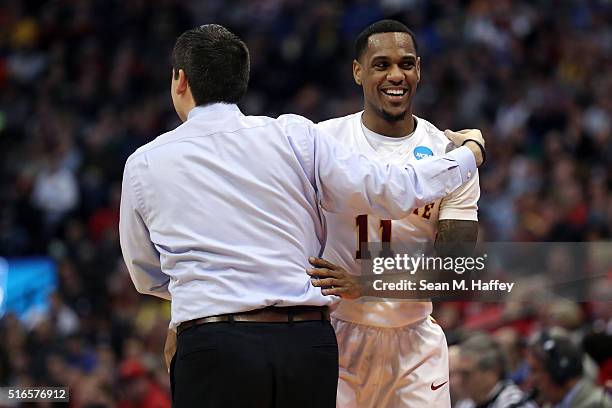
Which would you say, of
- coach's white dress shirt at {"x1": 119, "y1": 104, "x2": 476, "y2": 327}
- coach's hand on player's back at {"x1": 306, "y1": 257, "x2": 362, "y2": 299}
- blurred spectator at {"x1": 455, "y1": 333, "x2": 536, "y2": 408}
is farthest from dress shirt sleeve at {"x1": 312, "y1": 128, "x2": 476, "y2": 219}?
blurred spectator at {"x1": 455, "y1": 333, "x2": 536, "y2": 408}

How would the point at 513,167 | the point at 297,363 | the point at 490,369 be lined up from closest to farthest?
the point at 297,363 → the point at 490,369 → the point at 513,167

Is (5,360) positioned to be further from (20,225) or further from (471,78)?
(471,78)

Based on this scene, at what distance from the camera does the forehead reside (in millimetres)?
5840

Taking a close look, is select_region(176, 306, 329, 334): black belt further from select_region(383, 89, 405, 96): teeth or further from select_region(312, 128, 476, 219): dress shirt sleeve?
select_region(383, 89, 405, 96): teeth

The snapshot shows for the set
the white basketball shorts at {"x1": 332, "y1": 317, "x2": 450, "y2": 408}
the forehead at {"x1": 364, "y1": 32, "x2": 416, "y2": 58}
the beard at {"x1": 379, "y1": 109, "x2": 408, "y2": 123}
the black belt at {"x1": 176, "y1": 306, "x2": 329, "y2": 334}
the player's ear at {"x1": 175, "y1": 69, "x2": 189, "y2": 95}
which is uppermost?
the forehead at {"x1": 364, "y1": 32, "x2": 416, "y2": 58}

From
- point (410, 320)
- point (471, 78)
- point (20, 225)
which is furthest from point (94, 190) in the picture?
point (410, 320)

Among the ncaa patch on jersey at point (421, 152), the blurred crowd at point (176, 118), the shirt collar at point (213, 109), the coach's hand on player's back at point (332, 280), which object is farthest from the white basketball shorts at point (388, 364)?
the blurred crowd at point (176, 118)

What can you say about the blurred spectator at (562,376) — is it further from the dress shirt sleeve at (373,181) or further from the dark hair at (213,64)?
the dark hair at (213,64)

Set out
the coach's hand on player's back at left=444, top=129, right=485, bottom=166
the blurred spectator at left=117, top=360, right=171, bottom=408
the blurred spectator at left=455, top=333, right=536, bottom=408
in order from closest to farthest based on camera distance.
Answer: the coach's hand on player's back at left=444, top=129, right=485, bottom=166, the blurred spectator at left=455, top=333, right=536, bottom=408, the blurred spectator at left=117, top=360, right=171, bottom=408

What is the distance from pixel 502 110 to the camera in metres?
15.2

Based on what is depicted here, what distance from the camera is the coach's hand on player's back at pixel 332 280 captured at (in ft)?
15.9

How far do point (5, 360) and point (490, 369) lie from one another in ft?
18.2

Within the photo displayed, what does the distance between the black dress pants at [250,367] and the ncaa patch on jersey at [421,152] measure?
153cm

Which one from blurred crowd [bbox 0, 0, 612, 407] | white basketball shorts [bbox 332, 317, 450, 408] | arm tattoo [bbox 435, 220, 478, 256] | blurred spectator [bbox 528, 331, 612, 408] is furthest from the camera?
blurred crowd [bbox 0, 0, 612, 407]
